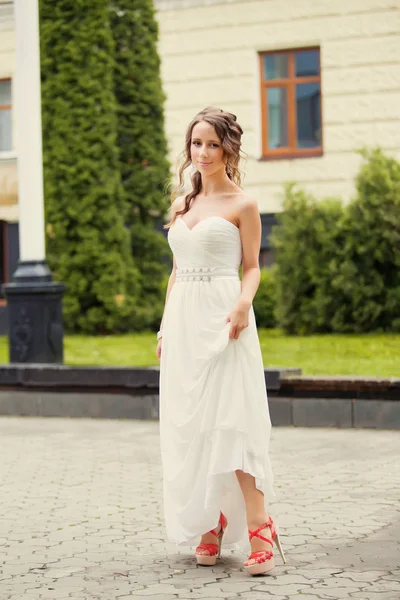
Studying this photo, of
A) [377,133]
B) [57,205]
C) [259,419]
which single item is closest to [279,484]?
[259,419]

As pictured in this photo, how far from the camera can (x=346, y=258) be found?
1439cm

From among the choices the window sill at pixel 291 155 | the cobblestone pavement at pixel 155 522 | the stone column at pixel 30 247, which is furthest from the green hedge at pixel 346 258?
the cobblestone pavement at pixel 155 522

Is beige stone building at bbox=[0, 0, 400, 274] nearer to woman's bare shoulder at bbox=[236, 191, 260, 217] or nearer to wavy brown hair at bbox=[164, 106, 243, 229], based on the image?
wavy brown hair at bbox=[164, 106, 243, 229]

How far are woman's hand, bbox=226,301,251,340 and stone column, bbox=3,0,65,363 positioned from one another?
7042 millimetres

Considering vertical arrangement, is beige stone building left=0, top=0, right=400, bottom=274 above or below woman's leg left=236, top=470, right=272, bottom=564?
above

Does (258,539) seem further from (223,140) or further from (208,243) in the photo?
(223,140)

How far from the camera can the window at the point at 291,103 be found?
19125 millimetres

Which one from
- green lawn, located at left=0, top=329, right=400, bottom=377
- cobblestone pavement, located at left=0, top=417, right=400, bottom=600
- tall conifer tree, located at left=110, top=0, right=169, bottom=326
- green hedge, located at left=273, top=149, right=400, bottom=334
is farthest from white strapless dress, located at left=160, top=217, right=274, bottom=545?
tall conifer tree, located at left=110, top=0, right=169, bottom=326

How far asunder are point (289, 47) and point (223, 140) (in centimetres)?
1402

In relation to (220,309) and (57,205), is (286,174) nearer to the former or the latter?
(57,205)

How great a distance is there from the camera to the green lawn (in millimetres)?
11500

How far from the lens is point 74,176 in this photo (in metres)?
16.9

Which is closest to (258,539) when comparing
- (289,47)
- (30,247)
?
(30,247)

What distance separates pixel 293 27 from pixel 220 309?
14221mm
